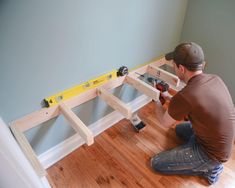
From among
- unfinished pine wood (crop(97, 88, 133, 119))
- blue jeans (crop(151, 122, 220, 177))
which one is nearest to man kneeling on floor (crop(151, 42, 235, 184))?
blue jeans (crop(151, 122, 220, 177))

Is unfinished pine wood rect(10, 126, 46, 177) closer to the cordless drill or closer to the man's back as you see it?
the man's back

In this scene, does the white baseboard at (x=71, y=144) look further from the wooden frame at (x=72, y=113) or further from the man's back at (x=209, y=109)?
the man's back at (x=209, y=109)

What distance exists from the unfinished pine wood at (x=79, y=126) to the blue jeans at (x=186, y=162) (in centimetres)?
67

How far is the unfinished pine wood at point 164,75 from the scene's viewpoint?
163cm

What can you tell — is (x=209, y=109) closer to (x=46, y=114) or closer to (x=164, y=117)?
(x=164, y=117)

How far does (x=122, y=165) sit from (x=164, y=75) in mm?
875

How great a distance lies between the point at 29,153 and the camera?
3.37 feet

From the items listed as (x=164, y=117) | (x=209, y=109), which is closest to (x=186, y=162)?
(x=164, y=117)

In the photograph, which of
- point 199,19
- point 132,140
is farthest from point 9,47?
point 199,19

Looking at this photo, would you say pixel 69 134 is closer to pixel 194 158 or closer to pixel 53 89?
pixel 53 89

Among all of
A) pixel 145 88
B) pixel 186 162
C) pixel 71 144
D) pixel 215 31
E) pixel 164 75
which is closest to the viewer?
pixel 186 162

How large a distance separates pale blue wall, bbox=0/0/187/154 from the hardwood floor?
235 millimetres

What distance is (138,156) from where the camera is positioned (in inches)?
63.3

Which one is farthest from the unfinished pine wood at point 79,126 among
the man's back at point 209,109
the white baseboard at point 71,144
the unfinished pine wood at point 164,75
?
the unfinished pine wood at point 164,75
